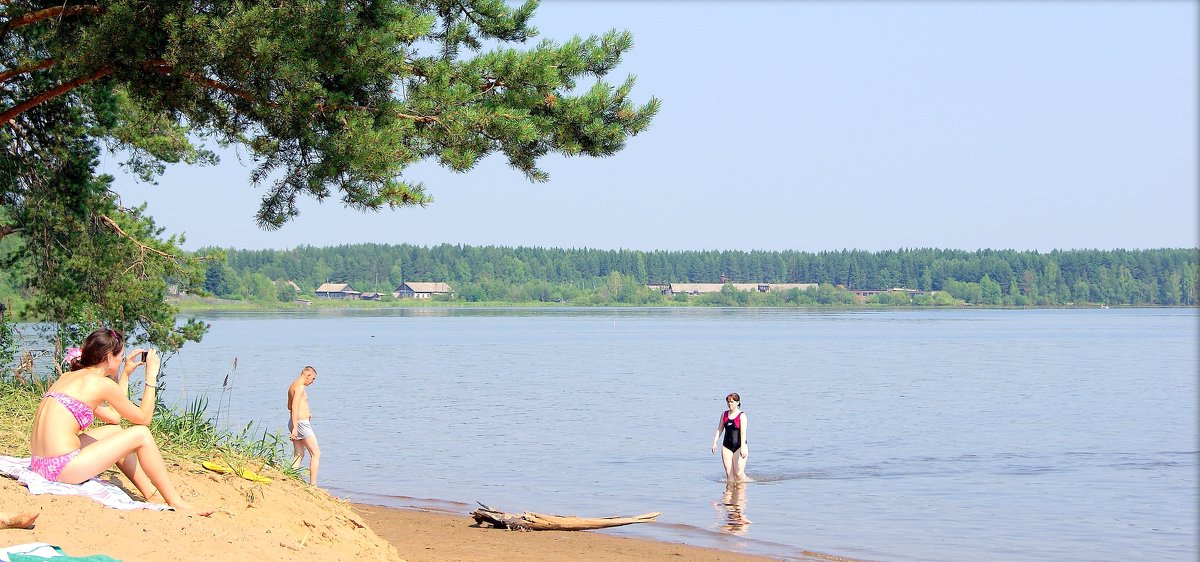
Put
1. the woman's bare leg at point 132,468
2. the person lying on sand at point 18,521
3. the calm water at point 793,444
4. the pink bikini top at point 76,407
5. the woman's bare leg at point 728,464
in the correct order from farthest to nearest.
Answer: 1. the woman's bare leg at point 728,464
2. the calm water at point 793,444
3. the woman's bare leg at point 132,468
4. the pink bikini top at point 76,407
5. the person lying on sand at point 18,521

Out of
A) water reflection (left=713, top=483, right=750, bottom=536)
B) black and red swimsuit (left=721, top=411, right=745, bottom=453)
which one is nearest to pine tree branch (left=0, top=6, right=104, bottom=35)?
water reflection (left=713, top=483, right=750, bottom=536)

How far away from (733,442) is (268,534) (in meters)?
10.8

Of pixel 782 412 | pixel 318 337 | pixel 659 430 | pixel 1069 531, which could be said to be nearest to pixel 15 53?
pixel 1069 531

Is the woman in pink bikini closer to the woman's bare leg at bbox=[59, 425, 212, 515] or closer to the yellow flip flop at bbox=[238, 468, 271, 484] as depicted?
the woman's bare leg at bbox=[59, 425, 212, 515]

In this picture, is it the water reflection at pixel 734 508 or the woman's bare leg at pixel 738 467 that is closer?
the water reflection at pixel 734 508

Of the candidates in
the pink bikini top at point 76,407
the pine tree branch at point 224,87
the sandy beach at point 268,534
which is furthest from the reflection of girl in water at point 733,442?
the pink bikini top at point 76,407

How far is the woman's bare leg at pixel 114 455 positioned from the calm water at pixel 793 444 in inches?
226

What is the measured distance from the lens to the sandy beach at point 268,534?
766cm

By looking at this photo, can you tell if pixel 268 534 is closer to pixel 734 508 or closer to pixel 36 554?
pixel 36 554

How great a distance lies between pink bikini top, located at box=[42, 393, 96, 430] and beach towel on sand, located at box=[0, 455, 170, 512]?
1.50 feet

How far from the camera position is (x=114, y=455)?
311 inches

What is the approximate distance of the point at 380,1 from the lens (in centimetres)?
1061

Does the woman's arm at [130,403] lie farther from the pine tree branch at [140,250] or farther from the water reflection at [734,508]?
the pine tree branch at [140,250]

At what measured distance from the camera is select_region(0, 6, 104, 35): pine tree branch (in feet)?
35.5
